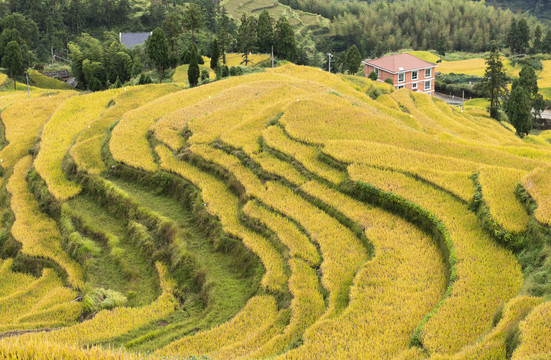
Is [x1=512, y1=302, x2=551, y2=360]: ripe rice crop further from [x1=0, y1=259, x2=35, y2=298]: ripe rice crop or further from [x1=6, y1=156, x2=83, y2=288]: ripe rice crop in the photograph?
[x1=0, y1=259, x2=35, y2=298]: ripe rice crop

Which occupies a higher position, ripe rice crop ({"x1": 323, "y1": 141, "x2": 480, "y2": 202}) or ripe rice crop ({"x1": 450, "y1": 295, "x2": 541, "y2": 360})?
ripe rice crop ({"x1": 323, "y1": 141, "x2": 480, "y2": 202})

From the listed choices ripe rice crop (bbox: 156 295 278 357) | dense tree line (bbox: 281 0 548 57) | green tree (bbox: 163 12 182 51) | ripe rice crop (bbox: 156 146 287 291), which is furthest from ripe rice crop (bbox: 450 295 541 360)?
dense tree line (bbox: 281 0 548 57)

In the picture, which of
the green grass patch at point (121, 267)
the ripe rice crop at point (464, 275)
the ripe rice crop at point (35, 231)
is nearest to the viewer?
the ripe rice crop at point (464, 275)

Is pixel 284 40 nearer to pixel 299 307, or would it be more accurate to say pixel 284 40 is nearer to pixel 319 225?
pixel 319 225

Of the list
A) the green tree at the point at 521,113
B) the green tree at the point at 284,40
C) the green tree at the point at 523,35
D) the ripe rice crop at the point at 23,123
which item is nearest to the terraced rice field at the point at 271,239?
the ripe rice crop at the point at 23,123

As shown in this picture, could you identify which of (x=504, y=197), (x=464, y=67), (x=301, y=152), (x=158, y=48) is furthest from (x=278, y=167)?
(x=464, y=67)

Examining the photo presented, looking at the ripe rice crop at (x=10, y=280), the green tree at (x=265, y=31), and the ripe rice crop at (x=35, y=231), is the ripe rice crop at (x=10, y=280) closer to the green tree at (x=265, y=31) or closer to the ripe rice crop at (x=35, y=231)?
the ripe rice crop at (x=35, y=231)

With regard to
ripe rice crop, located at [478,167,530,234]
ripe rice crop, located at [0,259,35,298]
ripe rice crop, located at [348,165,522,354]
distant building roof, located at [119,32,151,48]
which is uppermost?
distant building roof, located at [119,32,151,48]
